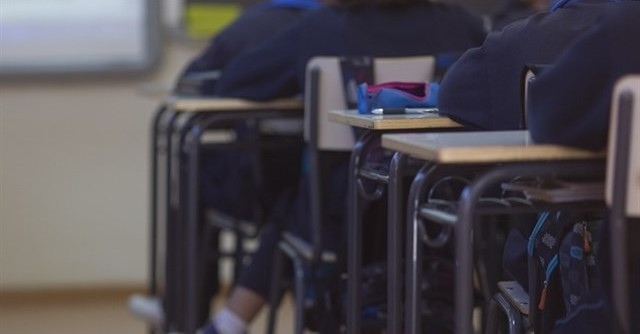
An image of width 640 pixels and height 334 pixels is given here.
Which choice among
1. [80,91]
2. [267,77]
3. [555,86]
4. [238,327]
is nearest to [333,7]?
[267,77]

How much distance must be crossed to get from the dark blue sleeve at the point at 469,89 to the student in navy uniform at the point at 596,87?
1.45 ft

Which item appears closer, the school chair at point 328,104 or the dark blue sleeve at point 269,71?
the school chair at point 328,104

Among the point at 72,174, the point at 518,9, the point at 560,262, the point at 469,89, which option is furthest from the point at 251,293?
the point at 72,174

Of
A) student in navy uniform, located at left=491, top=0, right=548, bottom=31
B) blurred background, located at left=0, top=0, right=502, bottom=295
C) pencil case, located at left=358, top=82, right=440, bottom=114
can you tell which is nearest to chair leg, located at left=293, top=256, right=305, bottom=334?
pencil case, located at left=358, top=82, right=440, bottom=114

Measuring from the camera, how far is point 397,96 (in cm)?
255

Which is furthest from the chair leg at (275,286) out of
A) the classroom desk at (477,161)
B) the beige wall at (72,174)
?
the beige wall at (72,174)

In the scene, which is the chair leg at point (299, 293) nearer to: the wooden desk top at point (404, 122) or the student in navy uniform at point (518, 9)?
the wooden desk top at point (404, 122)

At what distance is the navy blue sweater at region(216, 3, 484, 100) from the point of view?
3203mm

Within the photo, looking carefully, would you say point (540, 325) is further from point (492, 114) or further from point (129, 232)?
point (129, 232)

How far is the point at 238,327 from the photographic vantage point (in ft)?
11.8

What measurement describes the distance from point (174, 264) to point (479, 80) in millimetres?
2016

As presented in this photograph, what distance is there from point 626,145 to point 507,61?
57cm

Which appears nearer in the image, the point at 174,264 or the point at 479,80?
the point at 479,80

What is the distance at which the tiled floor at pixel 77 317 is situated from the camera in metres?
4.84
